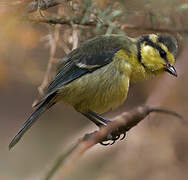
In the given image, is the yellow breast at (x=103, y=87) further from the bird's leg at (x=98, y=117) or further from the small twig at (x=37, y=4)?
the small twig at (x=37, y=4)

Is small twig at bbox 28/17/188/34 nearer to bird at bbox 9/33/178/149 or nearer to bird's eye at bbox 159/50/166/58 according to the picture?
bird at bbox 9/33/178/149

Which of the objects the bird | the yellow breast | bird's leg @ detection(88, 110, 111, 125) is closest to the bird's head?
the bird

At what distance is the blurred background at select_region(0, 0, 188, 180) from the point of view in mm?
2945

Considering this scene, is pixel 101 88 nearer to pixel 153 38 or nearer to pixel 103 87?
pixel 103 87

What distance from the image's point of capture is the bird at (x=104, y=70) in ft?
9.89

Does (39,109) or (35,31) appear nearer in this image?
(39,109)

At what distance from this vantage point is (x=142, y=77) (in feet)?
10.2

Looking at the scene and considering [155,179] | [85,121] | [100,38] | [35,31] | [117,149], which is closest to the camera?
[100,38]

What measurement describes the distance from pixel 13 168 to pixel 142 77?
2021 mm

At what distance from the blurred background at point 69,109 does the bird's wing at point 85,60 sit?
4.1 inches

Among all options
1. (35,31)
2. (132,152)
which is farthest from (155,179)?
(35,31)

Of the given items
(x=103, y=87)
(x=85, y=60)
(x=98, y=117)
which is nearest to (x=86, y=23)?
(x=85, y=60)

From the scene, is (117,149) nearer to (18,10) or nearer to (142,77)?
(142,77)

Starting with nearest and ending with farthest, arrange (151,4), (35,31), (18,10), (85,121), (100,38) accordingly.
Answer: (18,10), (151,4), (100,38), (35,31), (85,121)
